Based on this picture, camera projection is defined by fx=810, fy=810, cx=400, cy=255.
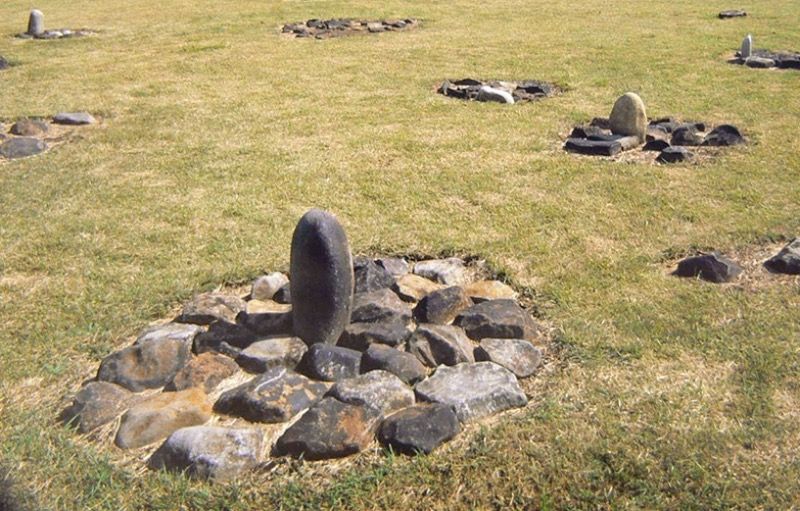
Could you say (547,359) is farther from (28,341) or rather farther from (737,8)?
(737,8)

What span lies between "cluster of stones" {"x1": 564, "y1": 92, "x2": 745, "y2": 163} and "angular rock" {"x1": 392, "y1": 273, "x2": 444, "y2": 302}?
3.75m

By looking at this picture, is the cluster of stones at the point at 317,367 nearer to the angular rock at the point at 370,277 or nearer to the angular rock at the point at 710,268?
the angular rock at the point at 370,277

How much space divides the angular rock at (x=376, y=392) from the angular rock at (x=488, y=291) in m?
1.22

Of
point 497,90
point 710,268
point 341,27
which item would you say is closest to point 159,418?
point 710,268

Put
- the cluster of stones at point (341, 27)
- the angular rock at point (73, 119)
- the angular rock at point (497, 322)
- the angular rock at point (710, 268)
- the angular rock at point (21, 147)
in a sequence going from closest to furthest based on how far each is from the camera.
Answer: the angular rock at point (497, 322) → the angular rock at point (710, 268) → the angular rock at point (21, 147) → the angular rock at point (73, 119) → the cluster of stones at point (341, 27)

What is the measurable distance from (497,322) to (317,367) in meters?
1.09

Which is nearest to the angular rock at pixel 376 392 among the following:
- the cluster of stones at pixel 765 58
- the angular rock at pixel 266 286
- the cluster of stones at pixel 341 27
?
the angular rock at pixel 266 286

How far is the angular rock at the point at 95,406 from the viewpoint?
3.83m

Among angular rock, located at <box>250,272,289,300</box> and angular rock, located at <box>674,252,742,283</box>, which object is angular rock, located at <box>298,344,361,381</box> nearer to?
angular rock, located at <box>250,272,289,300</box>

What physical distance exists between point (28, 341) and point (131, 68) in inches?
387

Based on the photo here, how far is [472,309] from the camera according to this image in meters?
4.80

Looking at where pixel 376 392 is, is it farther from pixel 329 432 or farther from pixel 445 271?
pixel 445 271

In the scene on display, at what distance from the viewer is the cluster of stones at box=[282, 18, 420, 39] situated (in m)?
17.1

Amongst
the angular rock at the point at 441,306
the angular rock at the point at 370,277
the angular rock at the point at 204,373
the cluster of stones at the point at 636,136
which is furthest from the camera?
the cluster of stones at the point at 636,136
